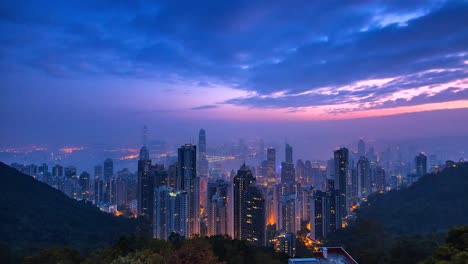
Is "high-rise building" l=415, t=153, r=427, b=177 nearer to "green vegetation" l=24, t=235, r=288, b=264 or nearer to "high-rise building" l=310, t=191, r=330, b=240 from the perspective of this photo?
"high-rise building" l=310, t=191, r=330, b=240

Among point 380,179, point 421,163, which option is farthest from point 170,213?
point 421,163

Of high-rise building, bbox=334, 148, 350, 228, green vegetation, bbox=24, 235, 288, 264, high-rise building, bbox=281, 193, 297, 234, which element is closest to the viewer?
green vegetation, bbox=24, 235, 288, 264

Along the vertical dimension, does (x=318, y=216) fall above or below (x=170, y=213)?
below

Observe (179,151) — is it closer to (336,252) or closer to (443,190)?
(443,190)

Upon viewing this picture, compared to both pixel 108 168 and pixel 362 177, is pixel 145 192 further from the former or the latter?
pixel 362 177

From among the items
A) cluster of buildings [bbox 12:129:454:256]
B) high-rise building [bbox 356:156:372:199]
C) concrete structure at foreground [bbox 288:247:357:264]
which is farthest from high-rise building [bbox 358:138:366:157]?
concrete structure at foreground [bbox 288:247:357:264]

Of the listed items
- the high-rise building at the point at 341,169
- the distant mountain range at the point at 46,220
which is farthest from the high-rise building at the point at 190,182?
the high-rise building at the point at 341,169

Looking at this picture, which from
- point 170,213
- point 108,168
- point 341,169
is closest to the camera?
point 170,213
